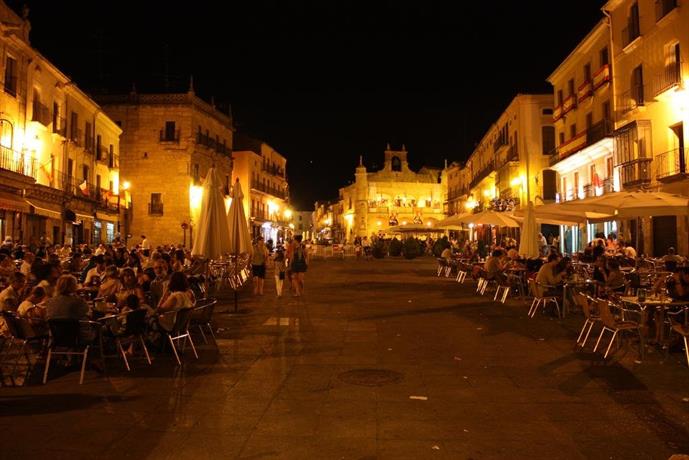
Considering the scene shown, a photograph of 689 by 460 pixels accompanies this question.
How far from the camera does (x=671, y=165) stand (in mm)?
20250

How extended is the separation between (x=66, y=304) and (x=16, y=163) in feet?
62.0

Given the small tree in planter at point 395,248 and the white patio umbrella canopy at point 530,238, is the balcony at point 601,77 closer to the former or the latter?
the white patio umbrella canopy at point 530,238

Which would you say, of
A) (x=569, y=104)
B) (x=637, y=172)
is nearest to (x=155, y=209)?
(x=569, y=104)

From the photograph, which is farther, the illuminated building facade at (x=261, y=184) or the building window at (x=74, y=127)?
the illuminated building facade at (x=261, y=184)

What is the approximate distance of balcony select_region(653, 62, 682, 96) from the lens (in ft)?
64.1

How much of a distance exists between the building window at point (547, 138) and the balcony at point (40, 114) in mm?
29386

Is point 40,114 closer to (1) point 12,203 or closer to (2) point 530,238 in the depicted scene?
(1) point 12,203

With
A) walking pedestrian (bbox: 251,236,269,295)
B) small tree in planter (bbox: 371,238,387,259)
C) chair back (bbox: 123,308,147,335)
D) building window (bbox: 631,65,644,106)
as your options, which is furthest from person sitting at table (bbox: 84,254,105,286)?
small tree in planter (bbox: 371,238,387,259)

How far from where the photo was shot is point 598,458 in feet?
14.3

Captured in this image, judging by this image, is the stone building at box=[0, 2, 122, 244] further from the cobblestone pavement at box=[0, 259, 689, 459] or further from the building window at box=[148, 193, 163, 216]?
the cobblestone pavement at box=[0, 259, 689, 459]

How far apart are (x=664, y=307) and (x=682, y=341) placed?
0.55 m

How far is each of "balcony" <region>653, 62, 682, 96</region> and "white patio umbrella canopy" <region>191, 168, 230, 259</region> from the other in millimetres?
16362

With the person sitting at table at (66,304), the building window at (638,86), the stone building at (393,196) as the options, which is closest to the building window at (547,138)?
the building window at (638,86)

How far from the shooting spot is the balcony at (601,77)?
83.0 ft
